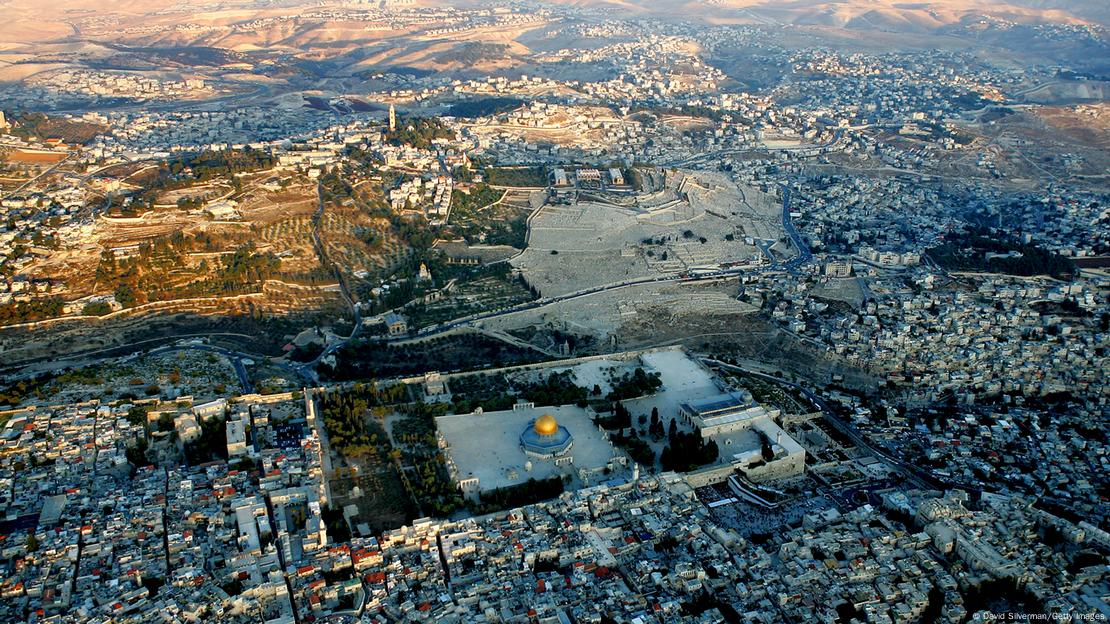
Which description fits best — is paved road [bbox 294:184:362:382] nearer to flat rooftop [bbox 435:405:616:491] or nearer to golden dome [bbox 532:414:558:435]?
flat rooftop [bbox 435:405:616:491]

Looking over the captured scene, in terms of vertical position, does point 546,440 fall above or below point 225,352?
above

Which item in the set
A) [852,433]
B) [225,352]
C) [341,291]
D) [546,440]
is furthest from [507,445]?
[341,291]

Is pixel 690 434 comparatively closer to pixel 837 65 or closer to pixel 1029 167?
pixel 1029 167

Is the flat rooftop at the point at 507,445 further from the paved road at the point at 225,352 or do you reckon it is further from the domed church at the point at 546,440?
the paved road at the point at 225,352

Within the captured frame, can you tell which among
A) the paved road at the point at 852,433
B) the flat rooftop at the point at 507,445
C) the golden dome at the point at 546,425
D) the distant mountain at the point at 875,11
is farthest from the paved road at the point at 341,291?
the distant mountain at the point at 875,11

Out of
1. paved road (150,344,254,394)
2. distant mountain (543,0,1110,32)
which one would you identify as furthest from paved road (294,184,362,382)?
distant mountain (543,0,1110,32)

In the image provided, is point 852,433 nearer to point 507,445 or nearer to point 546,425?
point 546,425

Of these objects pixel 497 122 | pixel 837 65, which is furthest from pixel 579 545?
pixel 837 65

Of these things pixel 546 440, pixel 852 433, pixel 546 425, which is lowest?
pixel 852 433
